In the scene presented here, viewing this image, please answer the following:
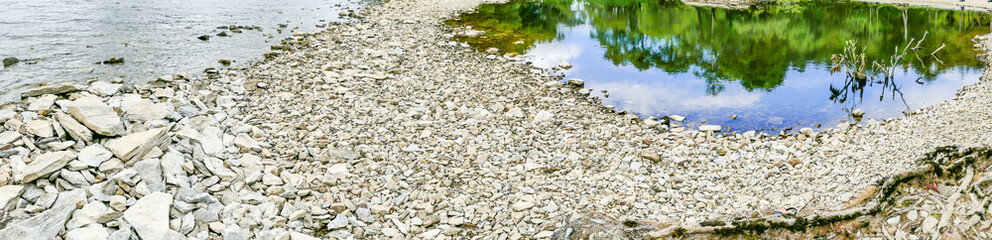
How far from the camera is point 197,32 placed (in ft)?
80.0

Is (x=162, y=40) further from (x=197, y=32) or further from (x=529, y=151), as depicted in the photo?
(x=529, y=151)

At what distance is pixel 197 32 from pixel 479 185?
786 inches

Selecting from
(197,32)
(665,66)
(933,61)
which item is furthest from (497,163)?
Answer: (933,61)

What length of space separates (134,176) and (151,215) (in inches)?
51.2

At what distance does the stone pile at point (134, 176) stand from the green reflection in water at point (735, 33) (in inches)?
606

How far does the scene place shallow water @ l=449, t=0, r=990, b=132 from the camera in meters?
17.8

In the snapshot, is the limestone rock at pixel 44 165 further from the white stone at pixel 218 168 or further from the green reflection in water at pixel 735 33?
the green reflection in water at pixel 735 33

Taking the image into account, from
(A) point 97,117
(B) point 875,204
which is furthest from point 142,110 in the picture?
(B) point 875,204

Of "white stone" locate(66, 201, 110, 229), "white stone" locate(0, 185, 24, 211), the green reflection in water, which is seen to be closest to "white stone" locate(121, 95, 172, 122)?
"white stone" locate(0, 185, 24, 211)

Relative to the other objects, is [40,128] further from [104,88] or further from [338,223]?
[338,223]

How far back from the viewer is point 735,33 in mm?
32250

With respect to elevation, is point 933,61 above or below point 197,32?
below

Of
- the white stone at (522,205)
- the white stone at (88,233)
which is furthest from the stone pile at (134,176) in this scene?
the white stone at (522,205)

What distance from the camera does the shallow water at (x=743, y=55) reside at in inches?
699
